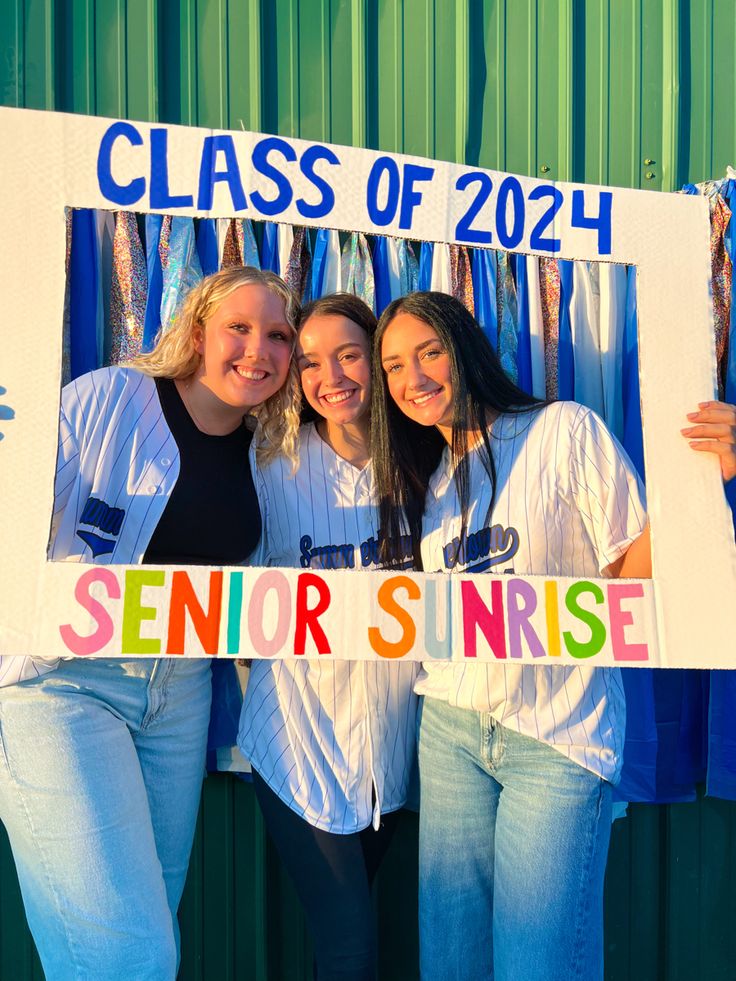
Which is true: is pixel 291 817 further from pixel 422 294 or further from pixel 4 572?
pixel 422 294

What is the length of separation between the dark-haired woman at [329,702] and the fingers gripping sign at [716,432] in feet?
2.33

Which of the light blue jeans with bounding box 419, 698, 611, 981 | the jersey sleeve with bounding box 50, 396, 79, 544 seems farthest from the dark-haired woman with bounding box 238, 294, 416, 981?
the jersey sleeve with bounding box 50, 396, 79, 544

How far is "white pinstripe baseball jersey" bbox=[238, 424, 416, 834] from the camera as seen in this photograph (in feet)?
6.33

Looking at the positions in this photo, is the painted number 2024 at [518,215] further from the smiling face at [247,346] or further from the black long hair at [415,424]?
the smiling face at [247,346]

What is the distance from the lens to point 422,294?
1.90 metres

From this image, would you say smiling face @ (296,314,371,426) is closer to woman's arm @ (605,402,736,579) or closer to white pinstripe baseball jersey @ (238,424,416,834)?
white pinstripe baseball jersey @ (238,424,416,834)

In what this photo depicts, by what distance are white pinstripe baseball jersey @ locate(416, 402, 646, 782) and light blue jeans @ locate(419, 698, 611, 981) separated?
0.21 ft

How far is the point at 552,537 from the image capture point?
5.88 ft

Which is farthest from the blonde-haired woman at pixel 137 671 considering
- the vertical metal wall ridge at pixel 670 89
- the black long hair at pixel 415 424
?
the vertical metal wall ridge at pixel 670 89

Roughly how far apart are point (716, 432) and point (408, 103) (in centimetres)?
147

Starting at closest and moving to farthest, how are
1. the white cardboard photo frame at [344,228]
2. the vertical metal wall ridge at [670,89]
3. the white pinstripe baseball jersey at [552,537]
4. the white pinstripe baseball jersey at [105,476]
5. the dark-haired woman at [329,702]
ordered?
the white cardboard photo frame at [344,228] → the white pinstripe baseball jersey at [105,476] → the white pinstripe baseball jersey at [552,537] → the dark-haired woman at [329,702] → the vertical metal wall ridge at [670,89]

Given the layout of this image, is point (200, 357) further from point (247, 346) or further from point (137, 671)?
point (137, 671)

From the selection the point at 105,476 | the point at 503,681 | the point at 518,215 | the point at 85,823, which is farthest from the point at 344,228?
the point at 85,823

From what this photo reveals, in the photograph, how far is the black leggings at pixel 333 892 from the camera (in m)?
1.92
